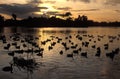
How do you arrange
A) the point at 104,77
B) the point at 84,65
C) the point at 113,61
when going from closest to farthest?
1. the point at 104,77
2. the point at 84,65
3. the point at 113,61

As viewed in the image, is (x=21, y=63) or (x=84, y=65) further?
(x=84, y=65)

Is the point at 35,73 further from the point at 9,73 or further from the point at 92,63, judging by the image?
the point at 92,63

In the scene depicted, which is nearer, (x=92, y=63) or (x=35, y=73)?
(x=35, y=73)

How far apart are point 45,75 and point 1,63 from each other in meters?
8.46

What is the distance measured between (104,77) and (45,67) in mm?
7166

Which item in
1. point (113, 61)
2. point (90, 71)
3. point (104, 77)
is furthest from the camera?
point (113, 61)

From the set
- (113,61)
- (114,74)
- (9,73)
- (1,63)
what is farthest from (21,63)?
(113,61)

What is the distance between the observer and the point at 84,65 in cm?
3238

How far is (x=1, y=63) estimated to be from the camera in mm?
32562

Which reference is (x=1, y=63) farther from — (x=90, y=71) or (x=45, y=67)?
(x=90, y=71)

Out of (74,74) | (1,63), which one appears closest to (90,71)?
(74,74)

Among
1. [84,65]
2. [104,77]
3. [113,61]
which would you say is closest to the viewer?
[104,77]

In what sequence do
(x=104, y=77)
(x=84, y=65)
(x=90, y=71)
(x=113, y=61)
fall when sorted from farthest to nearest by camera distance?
1. (x=113, y=61)
2. (x=84, y=65)
3. (x=90, y=71)
4. (x=104, y=77)

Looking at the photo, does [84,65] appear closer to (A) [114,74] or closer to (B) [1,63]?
(A) [114,74]
